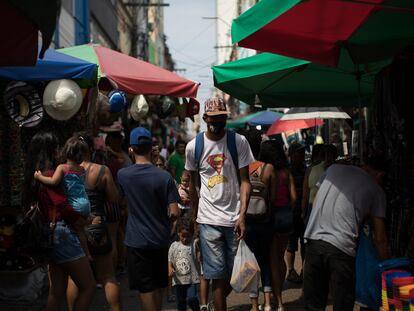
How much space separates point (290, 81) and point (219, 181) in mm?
2209

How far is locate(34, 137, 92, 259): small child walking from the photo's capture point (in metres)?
5.42

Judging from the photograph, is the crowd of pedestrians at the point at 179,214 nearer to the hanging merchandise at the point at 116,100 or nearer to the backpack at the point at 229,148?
the backpack at the point at 229,148

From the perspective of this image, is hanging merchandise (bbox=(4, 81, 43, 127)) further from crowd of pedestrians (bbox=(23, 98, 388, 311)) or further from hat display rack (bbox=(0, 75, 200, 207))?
crowd of pedestrians (bbox=(23, 98, 388, 311))

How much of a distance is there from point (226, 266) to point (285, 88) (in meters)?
2.81

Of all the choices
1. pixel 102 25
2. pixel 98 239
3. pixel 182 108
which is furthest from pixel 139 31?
pixel 98 239

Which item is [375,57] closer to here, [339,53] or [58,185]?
[339,53]

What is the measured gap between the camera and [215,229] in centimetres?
577

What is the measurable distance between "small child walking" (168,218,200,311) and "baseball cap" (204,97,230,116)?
1383mm

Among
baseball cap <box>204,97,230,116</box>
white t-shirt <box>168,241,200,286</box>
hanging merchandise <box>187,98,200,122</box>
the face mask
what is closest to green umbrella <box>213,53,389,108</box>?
baseball cap <box>204,97,230,116</box>

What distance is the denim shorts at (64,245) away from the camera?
17.9 feet

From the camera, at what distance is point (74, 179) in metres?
5.55

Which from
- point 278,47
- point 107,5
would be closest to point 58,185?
point 278,47

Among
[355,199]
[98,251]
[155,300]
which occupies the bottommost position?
[155,300]

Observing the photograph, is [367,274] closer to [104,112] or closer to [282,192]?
[282,192]
